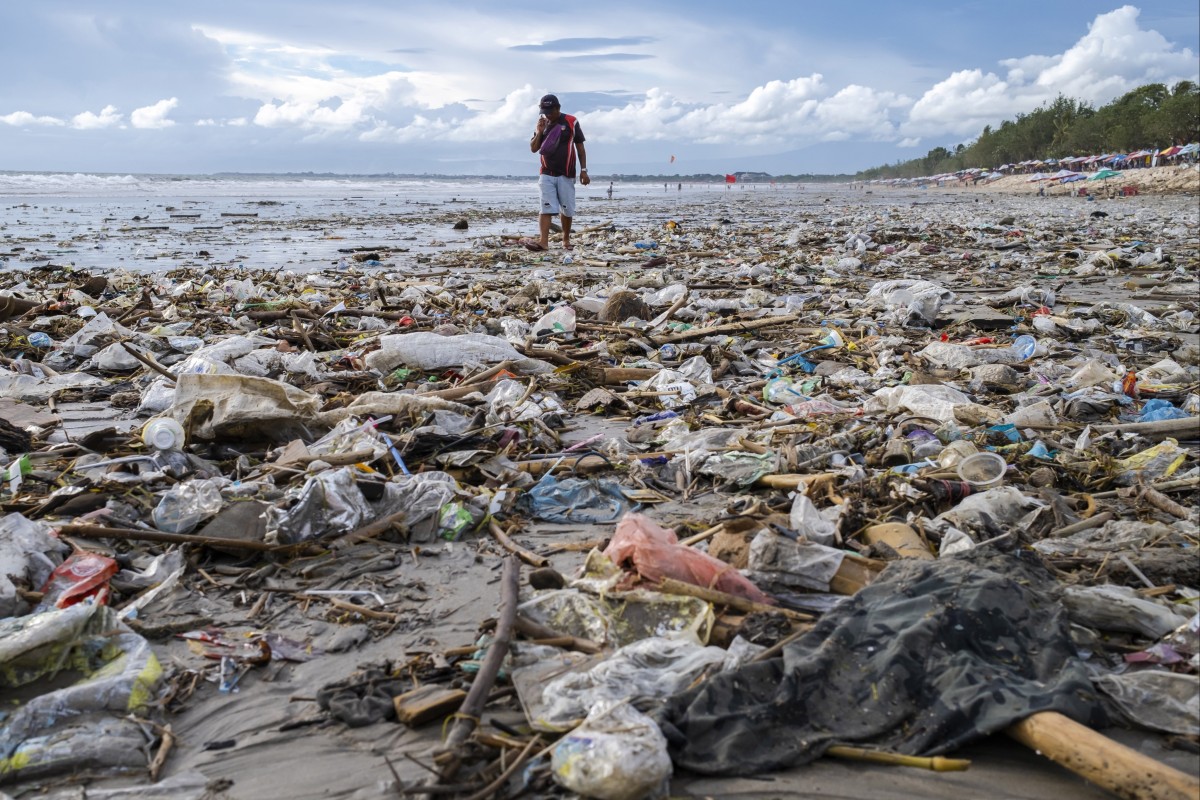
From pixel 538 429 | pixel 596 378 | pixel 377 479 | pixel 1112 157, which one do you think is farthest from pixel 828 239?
pixel 1112 157

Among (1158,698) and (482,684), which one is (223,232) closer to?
(482,684)

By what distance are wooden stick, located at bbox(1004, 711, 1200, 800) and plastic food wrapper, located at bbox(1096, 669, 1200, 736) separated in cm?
18

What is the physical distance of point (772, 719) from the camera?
1.93m

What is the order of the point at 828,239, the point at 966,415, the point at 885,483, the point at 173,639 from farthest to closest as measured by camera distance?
the point at 828,239
the point at 966,415
the point at 885,483
the point at 173,639

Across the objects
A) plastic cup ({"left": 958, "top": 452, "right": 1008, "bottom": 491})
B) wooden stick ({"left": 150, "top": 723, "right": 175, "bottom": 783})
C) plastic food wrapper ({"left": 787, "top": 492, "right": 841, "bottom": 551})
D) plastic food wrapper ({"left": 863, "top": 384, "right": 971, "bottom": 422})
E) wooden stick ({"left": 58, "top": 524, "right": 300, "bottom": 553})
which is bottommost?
wooden stick ({"left": 150, "top": 723, "right": 175, "bottom": 783})

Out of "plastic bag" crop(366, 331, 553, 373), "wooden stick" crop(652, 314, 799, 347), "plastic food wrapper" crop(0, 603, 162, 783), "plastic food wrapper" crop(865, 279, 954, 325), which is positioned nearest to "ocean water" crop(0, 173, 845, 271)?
"plastic bag" crop(366, 331, 553, 373)

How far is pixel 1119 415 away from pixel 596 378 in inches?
118

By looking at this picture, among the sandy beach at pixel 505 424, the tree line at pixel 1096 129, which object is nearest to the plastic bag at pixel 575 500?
the sandy beach at pixel 505 424

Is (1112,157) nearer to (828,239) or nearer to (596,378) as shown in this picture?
(828,239)

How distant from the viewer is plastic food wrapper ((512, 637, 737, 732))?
6.52 ft

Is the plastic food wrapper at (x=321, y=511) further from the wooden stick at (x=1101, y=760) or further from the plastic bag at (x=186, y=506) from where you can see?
the wooden stick at (x=1101, y=760)

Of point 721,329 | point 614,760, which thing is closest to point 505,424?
point 721,329

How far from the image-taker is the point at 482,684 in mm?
2047

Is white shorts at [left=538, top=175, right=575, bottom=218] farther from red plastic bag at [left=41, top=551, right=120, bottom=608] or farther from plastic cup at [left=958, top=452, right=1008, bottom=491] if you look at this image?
red plastic bag at [left=41, top=551, right=120, bottom=608]
